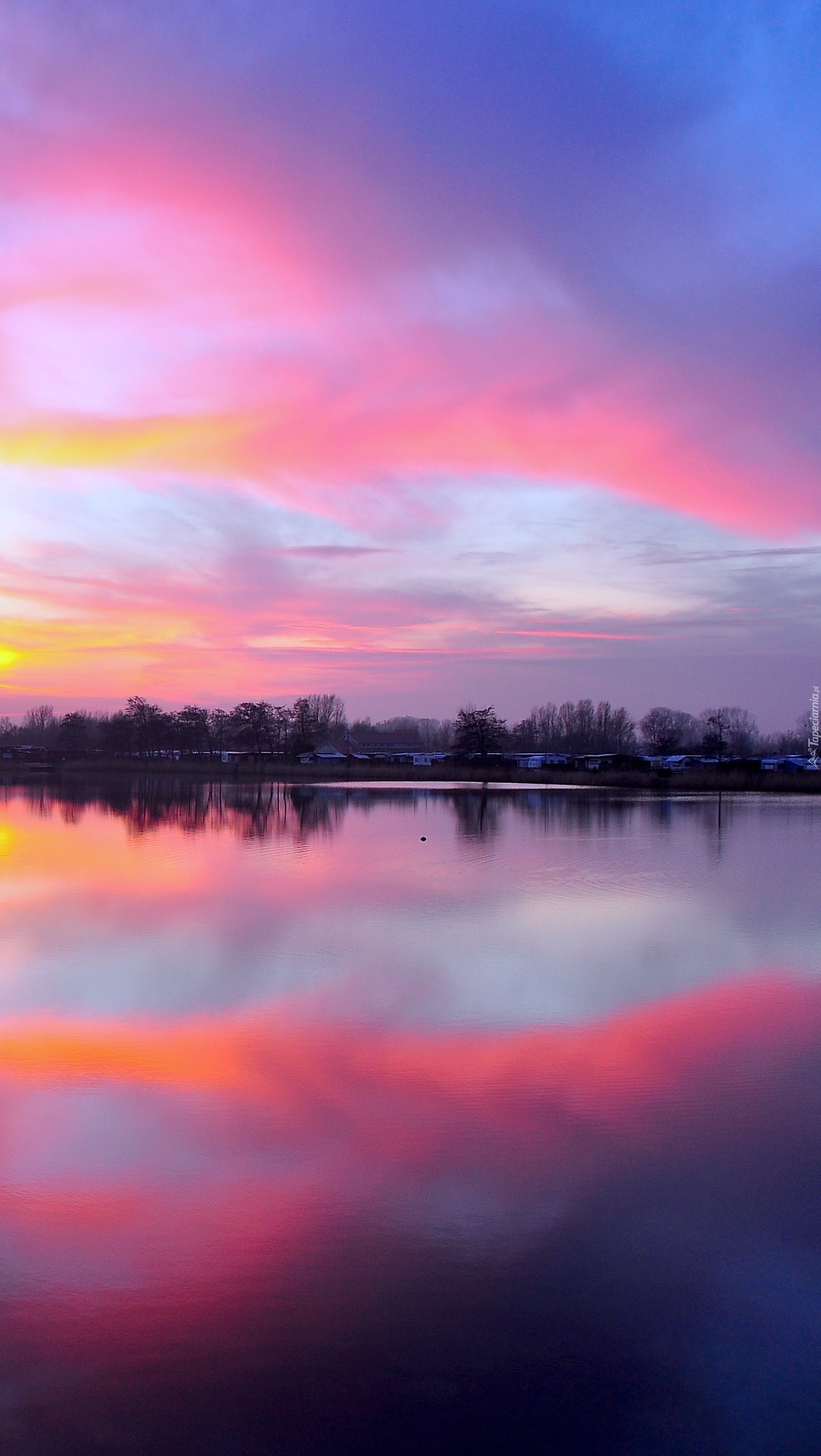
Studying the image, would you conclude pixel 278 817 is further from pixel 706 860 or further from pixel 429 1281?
pixel 429 1281

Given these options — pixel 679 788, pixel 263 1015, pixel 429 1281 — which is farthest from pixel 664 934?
pixel 679 788

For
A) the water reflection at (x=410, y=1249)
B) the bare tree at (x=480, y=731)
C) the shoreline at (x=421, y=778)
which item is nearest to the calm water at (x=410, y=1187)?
the water reflection at (x=410, y=1249)

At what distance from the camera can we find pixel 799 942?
11727mm

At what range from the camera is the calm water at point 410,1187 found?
379 centimetres

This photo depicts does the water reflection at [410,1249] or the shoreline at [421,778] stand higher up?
the shoreline at [421,778]

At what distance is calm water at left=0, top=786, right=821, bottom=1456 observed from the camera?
149 inches

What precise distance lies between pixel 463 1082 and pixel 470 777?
56999 millimetres

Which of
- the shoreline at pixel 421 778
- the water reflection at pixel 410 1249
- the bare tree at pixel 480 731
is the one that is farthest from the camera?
the bare tree at pixel 480 731

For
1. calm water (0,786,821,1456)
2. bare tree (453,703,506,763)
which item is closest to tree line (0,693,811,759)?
bare tree (453,703,506,763)

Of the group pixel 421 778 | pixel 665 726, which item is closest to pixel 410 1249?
pixel 421 778

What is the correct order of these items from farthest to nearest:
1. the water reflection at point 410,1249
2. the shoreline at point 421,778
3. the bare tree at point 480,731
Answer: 1. the bare tree at point 480,731
2. the shoreline at point 421,778
3. the water reflection at point 410,1249

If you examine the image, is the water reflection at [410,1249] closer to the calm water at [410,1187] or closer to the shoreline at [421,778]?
the calm water at [410,1187]

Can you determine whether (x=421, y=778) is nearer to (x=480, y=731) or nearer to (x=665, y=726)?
(x=480, y=731)

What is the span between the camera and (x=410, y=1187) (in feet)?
17.8
